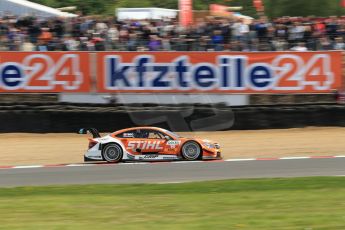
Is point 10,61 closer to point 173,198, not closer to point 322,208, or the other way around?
point 173,198

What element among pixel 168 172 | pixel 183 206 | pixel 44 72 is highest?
pixel 44 72

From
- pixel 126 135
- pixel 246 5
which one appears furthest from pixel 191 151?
pixel 246 5

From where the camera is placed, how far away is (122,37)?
19297 mm

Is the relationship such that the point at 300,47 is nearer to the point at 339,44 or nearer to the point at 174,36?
the point at 339,44

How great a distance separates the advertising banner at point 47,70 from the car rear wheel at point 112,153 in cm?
512

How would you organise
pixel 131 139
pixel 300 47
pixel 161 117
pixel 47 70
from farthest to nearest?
1. pixel 300 47
2. pixel 47 70
3. pixel 161 117
4. pixel 131 139

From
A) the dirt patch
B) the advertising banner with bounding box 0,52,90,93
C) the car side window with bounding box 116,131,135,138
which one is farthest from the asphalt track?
the advertising banner with bounding box 0,52,90,93

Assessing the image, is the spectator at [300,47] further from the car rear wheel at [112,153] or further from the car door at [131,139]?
the car rear wheel at [112,153]

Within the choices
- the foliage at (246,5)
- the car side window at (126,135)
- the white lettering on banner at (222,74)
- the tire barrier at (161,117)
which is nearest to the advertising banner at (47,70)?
the tire barrier at (161,117)

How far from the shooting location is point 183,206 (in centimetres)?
728

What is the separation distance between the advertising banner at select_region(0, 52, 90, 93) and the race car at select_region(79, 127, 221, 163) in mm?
5056

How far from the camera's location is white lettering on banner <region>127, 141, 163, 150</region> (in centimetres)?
1367

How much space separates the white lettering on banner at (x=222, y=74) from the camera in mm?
18297

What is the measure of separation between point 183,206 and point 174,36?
12684mm
